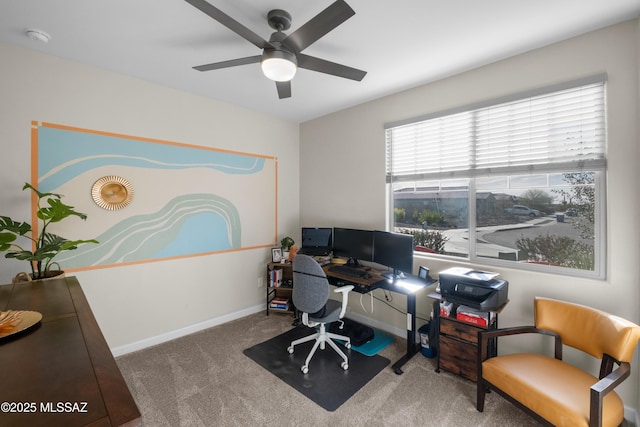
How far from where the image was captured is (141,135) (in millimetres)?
2857

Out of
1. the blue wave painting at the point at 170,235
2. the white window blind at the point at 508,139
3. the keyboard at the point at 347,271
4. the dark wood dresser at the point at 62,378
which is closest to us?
the dark wood dresser at the point at 62,378

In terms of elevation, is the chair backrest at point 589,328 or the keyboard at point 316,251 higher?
the keyboard at point 316,251

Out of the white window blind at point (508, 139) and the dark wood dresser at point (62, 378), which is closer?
the dark wood dresser at point (62, 378)

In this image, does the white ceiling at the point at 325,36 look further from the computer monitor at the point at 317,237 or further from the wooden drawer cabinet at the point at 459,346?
the wooden drawer cabinet at the point at 459,346

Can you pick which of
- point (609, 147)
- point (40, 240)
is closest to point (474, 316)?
point (609, 147)

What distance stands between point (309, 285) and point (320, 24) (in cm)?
199

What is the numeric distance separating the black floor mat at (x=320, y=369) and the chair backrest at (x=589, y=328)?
4.57ft

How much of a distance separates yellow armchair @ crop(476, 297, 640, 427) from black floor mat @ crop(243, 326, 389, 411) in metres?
0.93

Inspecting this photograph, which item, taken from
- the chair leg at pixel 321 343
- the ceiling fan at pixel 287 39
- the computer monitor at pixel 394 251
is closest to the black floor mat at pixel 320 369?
the chair leg at pixel 321 343

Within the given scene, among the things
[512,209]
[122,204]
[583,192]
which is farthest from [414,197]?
[122,204]

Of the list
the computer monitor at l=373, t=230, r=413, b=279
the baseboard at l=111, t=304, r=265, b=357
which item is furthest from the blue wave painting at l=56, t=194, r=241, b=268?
the computer monitor at l=373, t=230, r=413, b=279

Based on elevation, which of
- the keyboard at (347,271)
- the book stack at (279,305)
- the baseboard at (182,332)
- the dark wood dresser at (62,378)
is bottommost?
the baseboard at (182,332)

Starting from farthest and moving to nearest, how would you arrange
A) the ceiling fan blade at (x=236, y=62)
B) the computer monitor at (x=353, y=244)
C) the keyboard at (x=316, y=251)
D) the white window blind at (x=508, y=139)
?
the keyboard at (x=316, y=251), the computer monitor at (x=353, y=244), the white window blind at (x=508, y=139), the ceiling fan blade at (x=236, y=62)

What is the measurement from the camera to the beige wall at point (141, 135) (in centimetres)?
226
